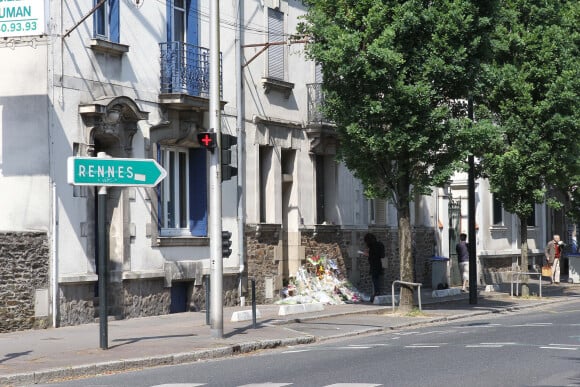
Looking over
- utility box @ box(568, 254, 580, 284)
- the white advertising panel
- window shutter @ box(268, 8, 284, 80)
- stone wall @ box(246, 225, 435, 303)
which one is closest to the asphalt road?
the white advertising panel

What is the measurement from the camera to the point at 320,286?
28.3 m

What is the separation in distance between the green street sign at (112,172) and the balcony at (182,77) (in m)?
7.12

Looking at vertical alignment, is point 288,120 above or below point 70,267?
above

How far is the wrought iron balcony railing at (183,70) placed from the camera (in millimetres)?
23453

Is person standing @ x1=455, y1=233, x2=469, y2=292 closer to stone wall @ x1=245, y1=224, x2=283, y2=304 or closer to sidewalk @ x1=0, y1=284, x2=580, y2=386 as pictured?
sidewalk @ x1=0, y1=284, x2=580, y2=386

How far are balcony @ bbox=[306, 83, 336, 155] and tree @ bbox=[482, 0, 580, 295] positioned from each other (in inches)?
177

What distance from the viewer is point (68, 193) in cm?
2066

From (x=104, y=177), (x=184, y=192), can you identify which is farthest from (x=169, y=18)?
(x=104, y=177)

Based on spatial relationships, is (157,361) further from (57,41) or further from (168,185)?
(168,185)

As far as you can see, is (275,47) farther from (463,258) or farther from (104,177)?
(104,177)

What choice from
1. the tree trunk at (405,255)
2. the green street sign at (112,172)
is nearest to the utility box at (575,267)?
the tree trunk at (405,255)

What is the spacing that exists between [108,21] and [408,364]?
10.9 metres

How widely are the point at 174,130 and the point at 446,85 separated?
6.02 metres

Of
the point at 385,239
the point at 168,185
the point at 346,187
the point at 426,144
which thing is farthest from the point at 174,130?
the point at 385,239
